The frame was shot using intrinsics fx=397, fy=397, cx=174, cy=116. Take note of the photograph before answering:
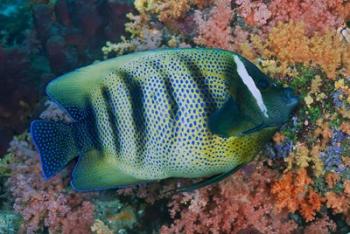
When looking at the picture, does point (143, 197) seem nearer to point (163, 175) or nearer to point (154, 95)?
point (163, 175)

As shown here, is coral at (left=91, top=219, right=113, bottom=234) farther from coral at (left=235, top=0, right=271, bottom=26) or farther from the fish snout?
coral at (left=235, top=0, right=271, bottom=26)

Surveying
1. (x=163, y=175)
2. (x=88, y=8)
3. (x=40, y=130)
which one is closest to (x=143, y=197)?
(x=163, y=175)

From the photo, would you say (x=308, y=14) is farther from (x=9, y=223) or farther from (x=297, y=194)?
(x=9, y=223)

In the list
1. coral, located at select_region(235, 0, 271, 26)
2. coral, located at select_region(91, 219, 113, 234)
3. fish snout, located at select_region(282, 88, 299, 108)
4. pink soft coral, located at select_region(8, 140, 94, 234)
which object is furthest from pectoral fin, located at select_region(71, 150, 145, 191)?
coral, located at select_region(235, 0, 271, 26)

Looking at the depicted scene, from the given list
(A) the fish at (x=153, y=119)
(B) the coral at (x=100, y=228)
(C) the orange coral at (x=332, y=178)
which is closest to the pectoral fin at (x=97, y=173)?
(A) the fish at (x=153, y=119)

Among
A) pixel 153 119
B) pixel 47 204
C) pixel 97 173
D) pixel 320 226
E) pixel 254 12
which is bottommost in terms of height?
pixel 47 204

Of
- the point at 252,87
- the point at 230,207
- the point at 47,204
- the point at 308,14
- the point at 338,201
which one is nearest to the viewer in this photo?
the point at 252,87

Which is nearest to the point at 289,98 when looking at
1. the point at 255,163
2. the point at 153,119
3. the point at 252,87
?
the point at 252,87
